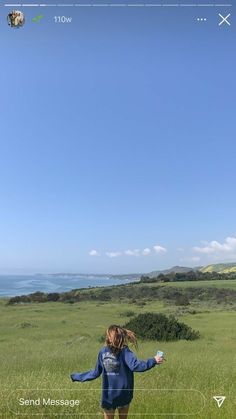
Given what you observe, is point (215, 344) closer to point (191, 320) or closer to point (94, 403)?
point (191, 320)

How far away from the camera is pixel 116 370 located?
621cm

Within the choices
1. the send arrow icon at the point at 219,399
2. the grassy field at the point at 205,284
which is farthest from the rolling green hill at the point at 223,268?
the send arrow icon at the point at 219,399

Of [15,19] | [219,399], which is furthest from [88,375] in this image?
[15,19]

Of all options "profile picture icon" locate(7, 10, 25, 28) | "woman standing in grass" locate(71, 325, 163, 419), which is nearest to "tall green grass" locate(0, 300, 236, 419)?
"woman standing in grass" locate(71, 325, 163, 419)

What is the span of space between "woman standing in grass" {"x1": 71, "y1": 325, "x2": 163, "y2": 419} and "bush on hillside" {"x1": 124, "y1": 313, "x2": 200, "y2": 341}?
6417mm

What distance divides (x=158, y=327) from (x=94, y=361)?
9.53 feet

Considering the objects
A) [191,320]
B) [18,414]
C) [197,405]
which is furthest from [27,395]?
[191,320]

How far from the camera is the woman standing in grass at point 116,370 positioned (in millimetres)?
6117

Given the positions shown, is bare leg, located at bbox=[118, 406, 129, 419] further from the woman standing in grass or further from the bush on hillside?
the bush on hillside

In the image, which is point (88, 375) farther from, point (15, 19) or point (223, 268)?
point (223, 268)

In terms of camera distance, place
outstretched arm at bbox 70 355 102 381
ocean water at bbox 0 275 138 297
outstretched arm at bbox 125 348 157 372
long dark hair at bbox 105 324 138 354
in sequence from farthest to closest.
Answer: ocean water at bbox 0 275 138 297
outstretched arm at bbox 70 355 102 381
long dark hair at bbox 105 324 138 354
outstretched arm at bbox 125 348 157 372

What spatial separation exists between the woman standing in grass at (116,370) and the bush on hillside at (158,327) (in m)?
6.42

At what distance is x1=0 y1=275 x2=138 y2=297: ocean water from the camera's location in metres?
10.8

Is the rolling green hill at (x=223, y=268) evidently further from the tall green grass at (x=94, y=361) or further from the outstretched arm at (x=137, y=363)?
the outstretched arm at (x=137, y=363)
